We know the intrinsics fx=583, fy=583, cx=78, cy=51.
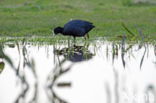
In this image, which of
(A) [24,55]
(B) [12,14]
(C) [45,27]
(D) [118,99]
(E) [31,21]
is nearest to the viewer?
(D) [118,99]

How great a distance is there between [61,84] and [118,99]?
1550 millimetres

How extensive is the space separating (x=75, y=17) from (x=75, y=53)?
314 inches

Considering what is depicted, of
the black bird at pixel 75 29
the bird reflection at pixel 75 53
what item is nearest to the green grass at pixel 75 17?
the black bird at pixel 75 29

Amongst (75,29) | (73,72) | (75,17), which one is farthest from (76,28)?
(75,17)

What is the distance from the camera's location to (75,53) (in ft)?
34.8

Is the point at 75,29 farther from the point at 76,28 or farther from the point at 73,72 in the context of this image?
the point at 73,72

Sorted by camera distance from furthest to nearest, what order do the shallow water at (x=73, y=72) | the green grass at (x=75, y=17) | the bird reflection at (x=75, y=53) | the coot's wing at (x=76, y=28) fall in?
the green grass at (x=75, y=17) → the coot's wing at (x=76, y=28) → the bird reflection at (x=75, y=53) → the shallow water at (x=73, y=72)

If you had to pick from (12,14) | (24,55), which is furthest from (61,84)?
(12,14)

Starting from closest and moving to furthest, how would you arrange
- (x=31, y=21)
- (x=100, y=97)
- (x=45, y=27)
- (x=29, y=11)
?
1. (x=100, y=97)
2. (x=45, y=27)
3. (x=31, y=21)
4. (x=29, y=11)

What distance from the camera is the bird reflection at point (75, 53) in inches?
394

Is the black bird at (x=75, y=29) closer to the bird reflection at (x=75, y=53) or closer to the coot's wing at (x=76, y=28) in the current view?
the coot's wing at (x=76, y=28)

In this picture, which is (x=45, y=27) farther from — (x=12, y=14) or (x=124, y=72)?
(x=124, y=72)

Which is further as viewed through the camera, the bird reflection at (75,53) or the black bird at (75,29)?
the black bird at (75,29)

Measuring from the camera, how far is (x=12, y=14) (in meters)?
19.2
